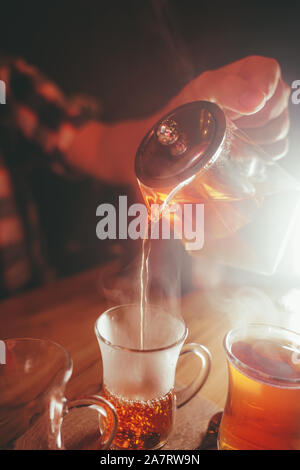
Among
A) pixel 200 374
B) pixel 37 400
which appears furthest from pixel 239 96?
pixel 37 400

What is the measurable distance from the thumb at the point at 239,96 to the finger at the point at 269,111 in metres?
0.10

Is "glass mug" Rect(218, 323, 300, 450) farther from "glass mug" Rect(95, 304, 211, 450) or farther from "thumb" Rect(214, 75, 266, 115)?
"thumb" Rect(214, 75, 266, 115)

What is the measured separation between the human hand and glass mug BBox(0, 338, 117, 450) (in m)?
0.63

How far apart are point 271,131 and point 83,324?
770mm

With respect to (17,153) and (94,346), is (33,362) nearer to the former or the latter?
(94,346)

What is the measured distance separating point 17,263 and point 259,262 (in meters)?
1.65

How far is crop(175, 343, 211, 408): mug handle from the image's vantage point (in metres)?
0.60

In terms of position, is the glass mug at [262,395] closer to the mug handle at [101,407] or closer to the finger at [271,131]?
the mug handle at [101,407]

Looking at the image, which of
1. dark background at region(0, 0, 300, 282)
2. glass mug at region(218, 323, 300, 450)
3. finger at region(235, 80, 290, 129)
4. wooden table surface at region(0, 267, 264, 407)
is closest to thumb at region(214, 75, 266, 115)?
finger at region(235, 80, 290, 129)

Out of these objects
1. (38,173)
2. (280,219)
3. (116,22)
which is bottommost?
(280,219)

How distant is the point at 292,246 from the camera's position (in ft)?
3.94

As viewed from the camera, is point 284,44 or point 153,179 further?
point 284,44

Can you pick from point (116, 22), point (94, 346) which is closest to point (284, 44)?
point (116, 22)
